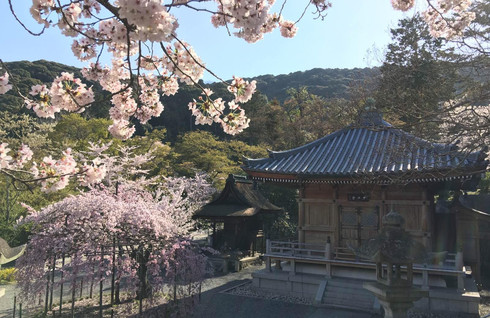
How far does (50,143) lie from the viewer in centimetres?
2241

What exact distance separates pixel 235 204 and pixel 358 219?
23.7 feet

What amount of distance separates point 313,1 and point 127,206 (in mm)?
6599

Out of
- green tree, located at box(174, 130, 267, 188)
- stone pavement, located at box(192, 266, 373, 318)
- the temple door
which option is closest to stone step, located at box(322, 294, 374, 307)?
stone pavement, located at box(192, 266, 373, 318)

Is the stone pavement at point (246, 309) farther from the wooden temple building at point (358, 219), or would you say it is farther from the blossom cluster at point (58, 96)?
the blossom cluster at point (58, 96)

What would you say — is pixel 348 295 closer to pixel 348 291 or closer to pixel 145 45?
pixel 348 291

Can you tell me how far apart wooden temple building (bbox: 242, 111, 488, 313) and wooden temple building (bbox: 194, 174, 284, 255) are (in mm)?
4167

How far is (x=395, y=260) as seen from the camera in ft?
19.3

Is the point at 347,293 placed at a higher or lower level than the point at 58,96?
lower

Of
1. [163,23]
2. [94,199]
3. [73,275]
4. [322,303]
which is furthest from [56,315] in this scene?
[163,23]

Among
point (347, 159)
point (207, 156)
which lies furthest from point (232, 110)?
point (207, 156)

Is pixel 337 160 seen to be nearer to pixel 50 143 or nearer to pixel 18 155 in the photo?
pixel 18 155

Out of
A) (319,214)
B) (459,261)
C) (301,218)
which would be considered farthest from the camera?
(301,218)

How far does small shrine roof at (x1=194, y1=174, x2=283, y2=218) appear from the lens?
15.7 meters

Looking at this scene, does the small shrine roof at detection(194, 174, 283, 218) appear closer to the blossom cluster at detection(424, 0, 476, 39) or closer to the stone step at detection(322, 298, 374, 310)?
the stone step at detection(322, 298, 374, 310)
